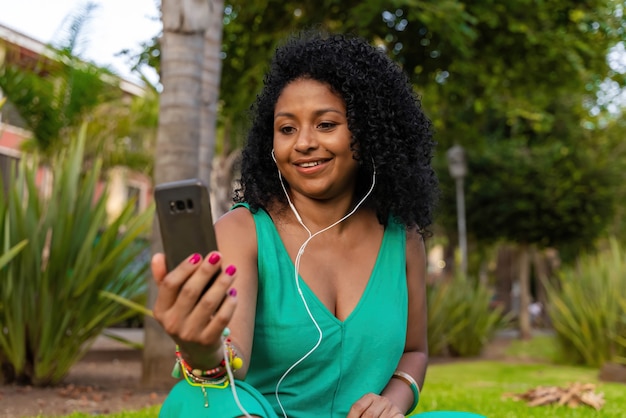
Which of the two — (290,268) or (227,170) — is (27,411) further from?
(227,170)

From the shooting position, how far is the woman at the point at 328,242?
6.72ft

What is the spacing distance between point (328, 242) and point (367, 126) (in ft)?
1.18

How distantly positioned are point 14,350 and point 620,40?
26.5ft

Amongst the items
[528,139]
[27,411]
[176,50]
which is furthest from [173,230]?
[528,139]

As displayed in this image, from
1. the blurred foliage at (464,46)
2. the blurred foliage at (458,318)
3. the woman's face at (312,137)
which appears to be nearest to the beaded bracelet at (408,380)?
the woman's face at (312,137)

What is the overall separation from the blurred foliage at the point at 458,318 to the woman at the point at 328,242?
8120mm

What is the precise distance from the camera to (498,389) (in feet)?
21.4

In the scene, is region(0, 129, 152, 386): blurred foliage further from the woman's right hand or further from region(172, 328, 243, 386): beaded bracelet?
the woman's right hand

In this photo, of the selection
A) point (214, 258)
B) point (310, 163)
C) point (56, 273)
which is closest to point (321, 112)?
point (310, 163)

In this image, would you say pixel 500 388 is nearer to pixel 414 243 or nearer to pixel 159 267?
pixel 414 243

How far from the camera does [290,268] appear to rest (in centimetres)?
213

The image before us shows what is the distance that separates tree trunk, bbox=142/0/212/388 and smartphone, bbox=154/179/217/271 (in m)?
4.36

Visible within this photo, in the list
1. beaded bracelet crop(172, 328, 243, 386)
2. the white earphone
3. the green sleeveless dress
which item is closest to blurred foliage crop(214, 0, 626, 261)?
the white earphone

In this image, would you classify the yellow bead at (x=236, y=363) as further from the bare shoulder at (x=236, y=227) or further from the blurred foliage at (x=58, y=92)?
the blurred foliage at (x=58, y=92)
